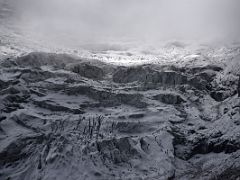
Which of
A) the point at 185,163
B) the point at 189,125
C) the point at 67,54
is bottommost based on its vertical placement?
the point at 185,163

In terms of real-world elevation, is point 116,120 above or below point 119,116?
below

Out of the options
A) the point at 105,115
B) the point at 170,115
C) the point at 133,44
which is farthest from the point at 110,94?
the point at 133,44

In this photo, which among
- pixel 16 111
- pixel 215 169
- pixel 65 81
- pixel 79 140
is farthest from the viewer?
pixel 65 81

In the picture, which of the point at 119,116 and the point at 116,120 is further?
the point at 119,116

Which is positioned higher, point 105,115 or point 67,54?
point 67,54

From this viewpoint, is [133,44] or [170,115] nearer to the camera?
[170,115]

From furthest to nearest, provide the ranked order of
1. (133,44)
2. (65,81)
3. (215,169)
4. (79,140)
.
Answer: (133,44) → (65,81) → (79,140) → (215,169)

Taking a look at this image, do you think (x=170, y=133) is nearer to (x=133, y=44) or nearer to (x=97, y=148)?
(x=97, y=148)

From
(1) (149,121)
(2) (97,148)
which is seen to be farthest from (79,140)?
(1) (149,121)
